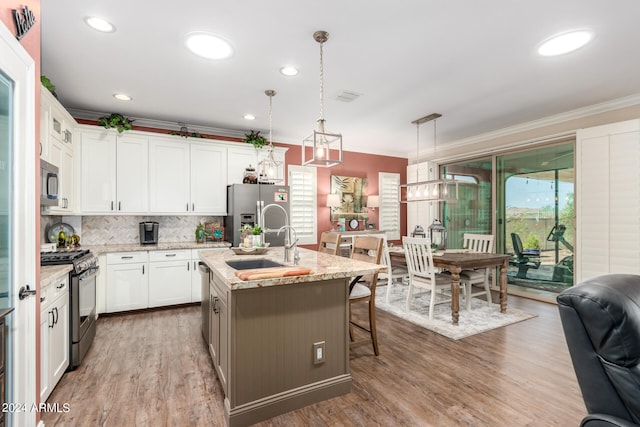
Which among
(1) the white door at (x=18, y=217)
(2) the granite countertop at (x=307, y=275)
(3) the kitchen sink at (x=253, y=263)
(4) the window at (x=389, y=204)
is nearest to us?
(1) the white door at (x=18, y=217)

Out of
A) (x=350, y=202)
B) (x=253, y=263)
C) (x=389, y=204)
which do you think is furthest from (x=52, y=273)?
(x=389, y=204)

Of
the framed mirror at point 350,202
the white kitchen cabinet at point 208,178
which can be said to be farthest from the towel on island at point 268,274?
the framed mirror at point 350,202

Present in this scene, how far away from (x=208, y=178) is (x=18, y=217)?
328 centimetres

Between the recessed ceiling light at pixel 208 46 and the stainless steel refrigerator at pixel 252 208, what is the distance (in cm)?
217

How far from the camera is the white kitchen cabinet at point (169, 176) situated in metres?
4.41

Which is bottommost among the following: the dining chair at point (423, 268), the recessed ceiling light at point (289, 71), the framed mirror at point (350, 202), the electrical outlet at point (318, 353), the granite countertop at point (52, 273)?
the electrical outlet at point (318, 353)

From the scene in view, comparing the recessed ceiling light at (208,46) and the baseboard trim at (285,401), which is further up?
the recessed ceiling light at (208,46)

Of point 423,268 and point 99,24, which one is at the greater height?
point 99,24

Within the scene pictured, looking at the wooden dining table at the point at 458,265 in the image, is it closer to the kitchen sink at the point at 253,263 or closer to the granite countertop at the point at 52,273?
the kitchen sink at the point at 253,263

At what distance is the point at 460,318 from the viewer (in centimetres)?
387

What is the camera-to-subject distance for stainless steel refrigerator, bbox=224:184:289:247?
465 cm

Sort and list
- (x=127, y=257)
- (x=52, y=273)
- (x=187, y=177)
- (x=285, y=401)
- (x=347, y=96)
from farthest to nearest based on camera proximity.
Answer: (x=187, y=177)
(x=127, y=257)
(x=347, y=96)
(x=52, y=273)
(x=285, y=401)

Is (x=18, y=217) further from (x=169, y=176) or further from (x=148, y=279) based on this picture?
(x=169, y=176)

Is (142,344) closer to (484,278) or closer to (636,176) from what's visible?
(484,278)
